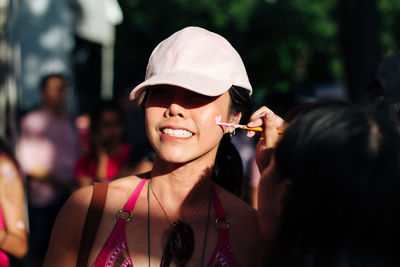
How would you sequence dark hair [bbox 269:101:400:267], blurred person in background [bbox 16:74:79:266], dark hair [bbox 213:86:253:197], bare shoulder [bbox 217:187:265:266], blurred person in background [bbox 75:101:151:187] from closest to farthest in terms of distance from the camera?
dark hair [bbox 269:101:400:267] < bare shoulder [bbox 217:187:265:266] < dark hair [bbox 213:86:253:197] < blurred person in background [bbox 75:101:151:187] < blurred person in background [bbox 16:74:79:266]

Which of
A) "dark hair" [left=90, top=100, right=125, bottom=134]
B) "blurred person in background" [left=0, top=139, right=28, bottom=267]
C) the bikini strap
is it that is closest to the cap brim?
the bikini strap

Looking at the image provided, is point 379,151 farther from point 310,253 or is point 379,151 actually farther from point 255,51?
point 255,51

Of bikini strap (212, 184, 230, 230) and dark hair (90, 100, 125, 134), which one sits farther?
dark hair (90, 100, 125, 134)

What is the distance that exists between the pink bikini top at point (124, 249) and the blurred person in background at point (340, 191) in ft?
1.64

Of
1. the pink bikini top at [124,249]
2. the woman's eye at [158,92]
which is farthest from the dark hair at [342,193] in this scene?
the woman's eye at [158,92]

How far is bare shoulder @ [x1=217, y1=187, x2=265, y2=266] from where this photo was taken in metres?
1.98

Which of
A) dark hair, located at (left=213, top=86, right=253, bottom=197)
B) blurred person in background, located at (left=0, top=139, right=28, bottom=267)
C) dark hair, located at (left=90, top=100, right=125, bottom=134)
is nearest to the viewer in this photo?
dark hair, located at (left=213, top=86, right=253, bottom=197)

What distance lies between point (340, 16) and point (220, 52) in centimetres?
646

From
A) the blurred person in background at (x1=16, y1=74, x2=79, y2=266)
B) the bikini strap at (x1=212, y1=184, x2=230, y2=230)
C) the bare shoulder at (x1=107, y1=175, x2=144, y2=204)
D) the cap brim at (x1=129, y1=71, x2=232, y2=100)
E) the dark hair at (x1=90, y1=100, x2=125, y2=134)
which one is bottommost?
the blurred person in background at (x1=16, y1=74, x2=79, y2=266)

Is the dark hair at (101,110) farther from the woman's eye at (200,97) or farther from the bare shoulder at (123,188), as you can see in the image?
the woman's eye at (200,97)

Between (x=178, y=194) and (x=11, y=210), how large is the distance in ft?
3.52

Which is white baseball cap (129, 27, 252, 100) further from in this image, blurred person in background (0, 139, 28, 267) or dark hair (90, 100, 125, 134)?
dark hair (90, 100, 125, 134)

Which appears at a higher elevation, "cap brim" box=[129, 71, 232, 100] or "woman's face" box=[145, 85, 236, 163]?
"cap brim" box=[129, 71, 232, 100]

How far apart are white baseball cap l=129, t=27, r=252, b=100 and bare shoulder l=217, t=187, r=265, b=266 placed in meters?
0.47
